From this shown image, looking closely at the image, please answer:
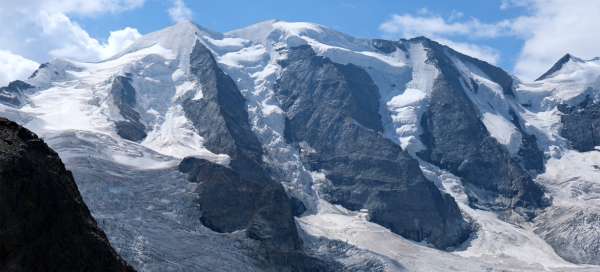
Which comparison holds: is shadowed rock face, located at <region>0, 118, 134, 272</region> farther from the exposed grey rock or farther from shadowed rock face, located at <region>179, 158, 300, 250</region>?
shadowed rock face, located at <region>179, 158, 300, 250</region>

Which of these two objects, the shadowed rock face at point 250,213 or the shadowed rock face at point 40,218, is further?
the shadowed rock face at point 250,213

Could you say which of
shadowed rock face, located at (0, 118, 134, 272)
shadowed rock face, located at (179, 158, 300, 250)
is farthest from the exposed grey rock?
shadowed rock face, located at (0, 118, 134, 272)

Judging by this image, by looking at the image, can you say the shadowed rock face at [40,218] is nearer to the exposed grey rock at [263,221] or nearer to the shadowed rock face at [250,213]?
the exposed grey rock at [263,221]

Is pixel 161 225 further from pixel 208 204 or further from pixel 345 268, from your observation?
pixel 345 268

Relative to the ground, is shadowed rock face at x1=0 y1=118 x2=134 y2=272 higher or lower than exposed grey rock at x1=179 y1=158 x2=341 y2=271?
higher

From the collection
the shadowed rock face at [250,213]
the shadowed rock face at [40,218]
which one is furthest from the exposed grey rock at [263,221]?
the shadowed rock face at [40,218]

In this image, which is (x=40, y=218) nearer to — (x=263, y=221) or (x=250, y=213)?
(x=263, y=221)

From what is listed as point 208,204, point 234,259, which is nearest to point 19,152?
point 234,259

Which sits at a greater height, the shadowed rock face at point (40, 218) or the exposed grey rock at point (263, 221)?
the shadowed rock face at point (40, 218)

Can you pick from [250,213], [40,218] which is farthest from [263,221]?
[40,218]
